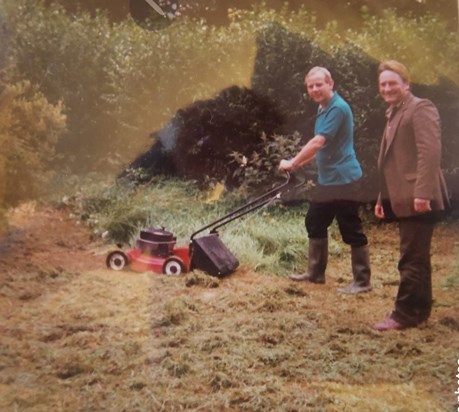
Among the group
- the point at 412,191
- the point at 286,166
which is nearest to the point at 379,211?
the point at 412,191

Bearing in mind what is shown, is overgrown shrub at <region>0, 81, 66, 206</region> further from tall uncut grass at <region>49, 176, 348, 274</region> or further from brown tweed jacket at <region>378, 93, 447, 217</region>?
brown tweed jacket at <region>378, 93, 447, 217</region>

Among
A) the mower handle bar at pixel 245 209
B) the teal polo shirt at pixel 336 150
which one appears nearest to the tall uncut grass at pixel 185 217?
the mower handle bar at pixel 245 209

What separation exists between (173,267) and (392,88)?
925 mm

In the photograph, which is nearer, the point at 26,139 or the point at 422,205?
the point at 422,205

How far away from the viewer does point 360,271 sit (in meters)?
2.16

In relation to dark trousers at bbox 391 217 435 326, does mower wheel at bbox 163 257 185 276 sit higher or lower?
lower

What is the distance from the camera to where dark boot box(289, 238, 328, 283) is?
2.17 metres

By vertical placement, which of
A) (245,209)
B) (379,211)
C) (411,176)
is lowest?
(245,209)

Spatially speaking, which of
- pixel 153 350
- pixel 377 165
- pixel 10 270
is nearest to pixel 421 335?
pixel 377 165

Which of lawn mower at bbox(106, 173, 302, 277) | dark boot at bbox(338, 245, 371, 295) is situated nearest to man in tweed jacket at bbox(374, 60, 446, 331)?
dark boot at bbox(338, 245, 371, 295)

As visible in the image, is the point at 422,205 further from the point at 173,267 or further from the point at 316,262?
the point at 173,267

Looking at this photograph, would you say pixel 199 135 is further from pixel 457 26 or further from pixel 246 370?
A: pixel 457 26

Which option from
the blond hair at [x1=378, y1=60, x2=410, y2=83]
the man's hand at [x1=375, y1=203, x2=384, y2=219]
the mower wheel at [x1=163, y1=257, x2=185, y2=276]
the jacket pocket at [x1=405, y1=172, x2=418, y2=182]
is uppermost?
the blond hair at [x1=378, y1=60, x2=410, y2=83]

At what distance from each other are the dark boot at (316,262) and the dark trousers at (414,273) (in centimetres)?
24
